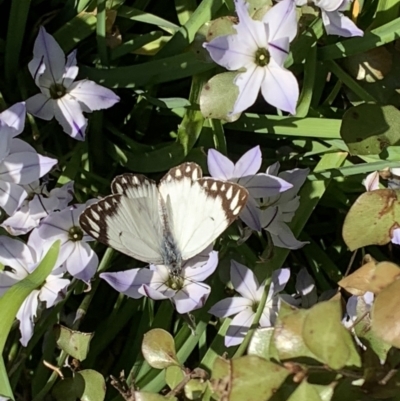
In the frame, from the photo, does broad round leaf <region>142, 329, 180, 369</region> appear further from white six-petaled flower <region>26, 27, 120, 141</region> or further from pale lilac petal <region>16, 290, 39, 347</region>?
white six-petaled flower <region>26, 27, 120, 141</region>

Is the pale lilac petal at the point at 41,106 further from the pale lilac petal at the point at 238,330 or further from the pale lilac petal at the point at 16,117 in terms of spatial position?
the pale lilac petal at the point at 238,330

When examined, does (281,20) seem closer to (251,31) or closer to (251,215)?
(251,31)

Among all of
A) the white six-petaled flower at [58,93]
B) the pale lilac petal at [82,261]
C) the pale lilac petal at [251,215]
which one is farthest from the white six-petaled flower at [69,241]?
the pale lilac petal at [251,215]

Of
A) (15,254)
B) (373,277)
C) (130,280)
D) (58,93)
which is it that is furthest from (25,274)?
(373,277)

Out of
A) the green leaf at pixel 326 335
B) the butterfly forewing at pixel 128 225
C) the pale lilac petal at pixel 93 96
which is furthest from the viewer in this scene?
the pale lilac petal at pixel 93 96

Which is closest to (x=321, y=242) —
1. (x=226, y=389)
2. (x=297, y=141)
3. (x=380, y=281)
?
(x=297, y=141)

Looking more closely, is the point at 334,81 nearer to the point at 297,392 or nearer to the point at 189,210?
the point at 189,210
